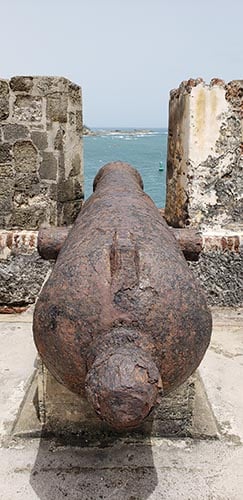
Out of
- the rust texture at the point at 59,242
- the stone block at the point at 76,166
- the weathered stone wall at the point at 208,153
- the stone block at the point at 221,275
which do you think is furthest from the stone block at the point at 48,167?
the rust texture at the point at 59,242

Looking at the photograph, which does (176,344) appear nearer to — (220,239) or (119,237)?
(119,237)

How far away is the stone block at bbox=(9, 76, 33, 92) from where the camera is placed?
354 centimetres

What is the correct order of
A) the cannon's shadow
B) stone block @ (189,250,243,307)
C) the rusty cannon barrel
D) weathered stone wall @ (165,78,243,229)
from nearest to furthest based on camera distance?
1. the rusty cannon barrel
2. the cannon's shadow
3. weathered stone wall @ (165,78,243,229)
4. stone block @ (189,250,243,307)

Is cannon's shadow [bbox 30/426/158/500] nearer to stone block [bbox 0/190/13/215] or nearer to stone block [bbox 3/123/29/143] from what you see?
stone block [bbox 0/190/13/215]

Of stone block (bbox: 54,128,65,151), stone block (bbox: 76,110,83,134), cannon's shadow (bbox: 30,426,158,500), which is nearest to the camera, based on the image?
cannon's shadow (bbox: 30,426,158,500)

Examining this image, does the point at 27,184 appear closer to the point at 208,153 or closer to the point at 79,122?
the point at 79,122

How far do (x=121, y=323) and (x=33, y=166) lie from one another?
2.51 m

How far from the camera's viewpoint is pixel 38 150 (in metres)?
3.68

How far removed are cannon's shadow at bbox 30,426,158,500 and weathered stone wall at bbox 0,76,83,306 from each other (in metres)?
1.81

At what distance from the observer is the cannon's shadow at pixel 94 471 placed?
1.85 metres

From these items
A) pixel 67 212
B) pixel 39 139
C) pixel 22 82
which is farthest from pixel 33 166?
pixel 22 82

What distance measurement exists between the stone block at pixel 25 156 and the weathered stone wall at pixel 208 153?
3.26ft

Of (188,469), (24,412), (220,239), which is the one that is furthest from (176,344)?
(220,239)

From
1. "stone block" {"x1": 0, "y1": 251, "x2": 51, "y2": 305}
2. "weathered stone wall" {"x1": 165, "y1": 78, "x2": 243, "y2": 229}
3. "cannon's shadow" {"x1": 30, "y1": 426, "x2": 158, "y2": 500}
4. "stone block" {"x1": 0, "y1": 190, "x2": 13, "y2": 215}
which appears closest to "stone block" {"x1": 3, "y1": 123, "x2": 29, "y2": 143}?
"stone block" {"x1": 0, "y1": 190, "x2": 13, "y2": 215}
